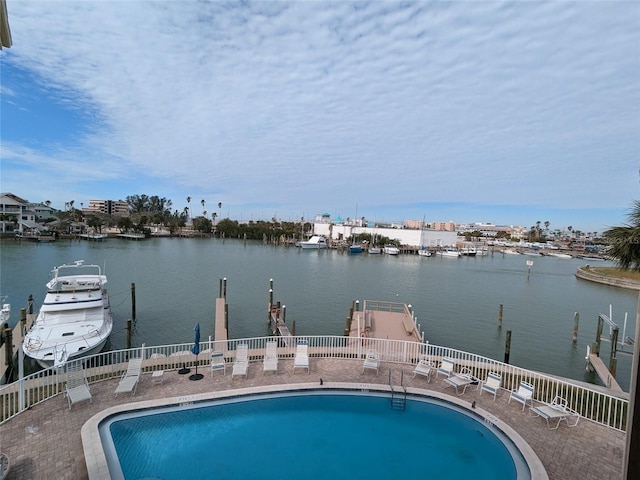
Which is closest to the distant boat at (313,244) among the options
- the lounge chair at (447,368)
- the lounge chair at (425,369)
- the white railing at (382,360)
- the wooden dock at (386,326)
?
the wooden dock at (386,326)

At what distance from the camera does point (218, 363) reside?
10805mm

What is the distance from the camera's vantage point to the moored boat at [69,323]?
13698 millimetres

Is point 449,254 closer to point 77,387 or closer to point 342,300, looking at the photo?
point 342,300

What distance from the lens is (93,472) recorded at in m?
6.19

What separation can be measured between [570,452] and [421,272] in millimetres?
49083

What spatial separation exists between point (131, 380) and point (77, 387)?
118cm

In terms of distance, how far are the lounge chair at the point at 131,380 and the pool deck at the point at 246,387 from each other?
0.15 meters

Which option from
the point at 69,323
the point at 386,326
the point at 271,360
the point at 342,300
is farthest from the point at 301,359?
the point at 342,300

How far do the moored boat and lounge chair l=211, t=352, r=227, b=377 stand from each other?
21.2 feet

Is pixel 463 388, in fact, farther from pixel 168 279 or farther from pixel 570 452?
pixel 168 279

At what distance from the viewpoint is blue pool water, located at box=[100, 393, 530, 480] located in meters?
7.38

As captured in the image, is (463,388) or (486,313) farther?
(486,313)

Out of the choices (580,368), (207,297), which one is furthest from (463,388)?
(207,297)

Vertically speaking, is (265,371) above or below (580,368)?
above
